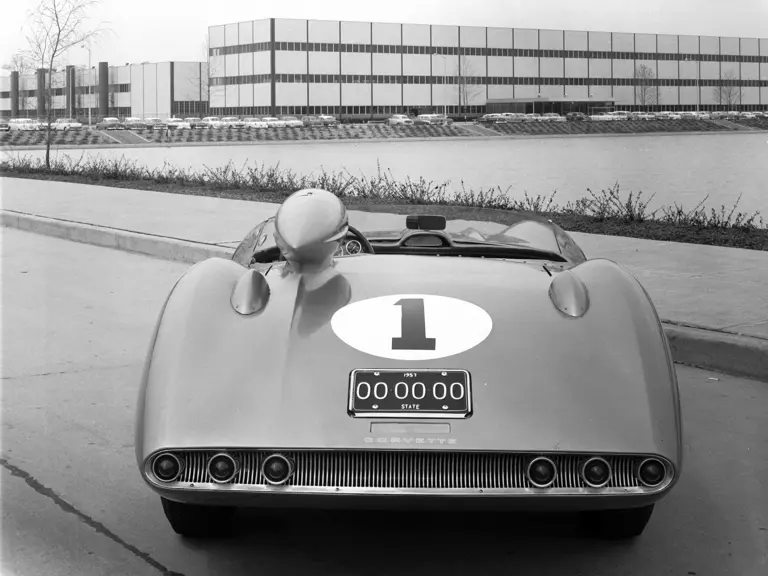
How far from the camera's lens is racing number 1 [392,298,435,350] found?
3.08m

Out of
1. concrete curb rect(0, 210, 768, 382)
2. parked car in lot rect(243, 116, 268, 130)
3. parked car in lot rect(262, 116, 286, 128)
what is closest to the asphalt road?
concrete curb rect(0, 210, 768, 382)

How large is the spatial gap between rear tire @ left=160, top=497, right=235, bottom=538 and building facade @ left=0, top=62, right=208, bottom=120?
113913mm

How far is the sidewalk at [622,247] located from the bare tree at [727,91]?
4206 inches

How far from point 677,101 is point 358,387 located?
4853 inches

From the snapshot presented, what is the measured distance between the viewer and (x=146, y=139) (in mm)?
68812

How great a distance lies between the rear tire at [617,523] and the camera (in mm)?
3355

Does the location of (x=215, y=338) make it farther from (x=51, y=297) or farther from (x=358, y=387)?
(x=51, y=297)

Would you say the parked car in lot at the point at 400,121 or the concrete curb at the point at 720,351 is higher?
the parked car in lot at the point at 400,121

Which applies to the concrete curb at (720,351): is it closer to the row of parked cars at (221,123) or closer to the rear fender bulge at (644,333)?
the rear fender bulge at (644,333)

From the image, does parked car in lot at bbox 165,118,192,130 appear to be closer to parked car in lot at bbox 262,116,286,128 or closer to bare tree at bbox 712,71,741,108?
parked car in lot at bbox 262,116,286,128

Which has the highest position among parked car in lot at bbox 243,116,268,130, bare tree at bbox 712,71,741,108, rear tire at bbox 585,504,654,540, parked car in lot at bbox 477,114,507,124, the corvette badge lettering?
bare tree at bbox 712,71,741,108

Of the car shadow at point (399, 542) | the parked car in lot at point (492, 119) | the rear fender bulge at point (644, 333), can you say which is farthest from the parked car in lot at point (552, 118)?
the car shadow at point (399, 542)

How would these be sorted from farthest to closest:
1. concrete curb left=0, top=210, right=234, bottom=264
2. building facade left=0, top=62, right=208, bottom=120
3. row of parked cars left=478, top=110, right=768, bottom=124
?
building facade left=0, top=62, right=208, bottom=120 → row of parked cars left=478, top=110, right=768, bottom=124 → concrete curb left=0, top=210, right=234, bottom=264

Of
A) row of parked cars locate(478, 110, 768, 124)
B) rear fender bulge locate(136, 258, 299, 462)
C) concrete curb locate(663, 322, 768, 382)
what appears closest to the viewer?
rear fender bulge locate(136, 258, 299, 462)
